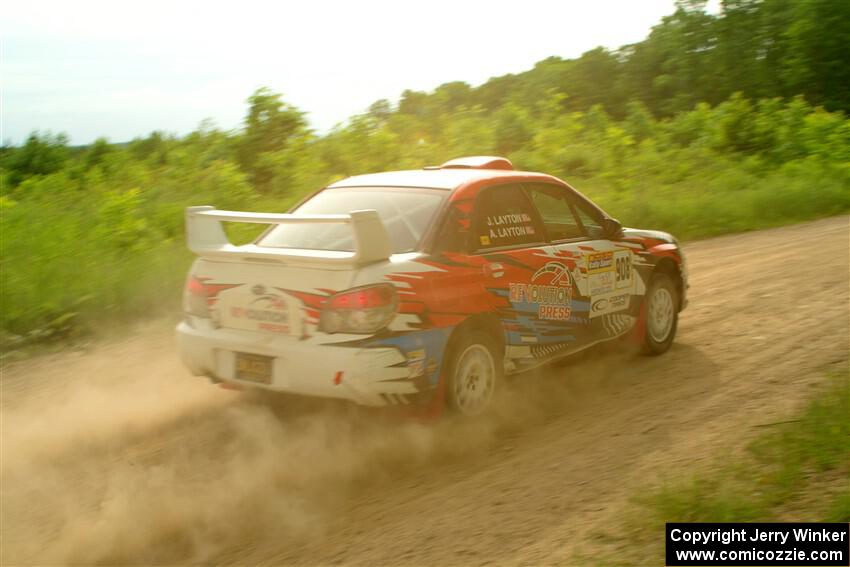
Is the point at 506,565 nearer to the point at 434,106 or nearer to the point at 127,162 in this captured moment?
the point at 127,162

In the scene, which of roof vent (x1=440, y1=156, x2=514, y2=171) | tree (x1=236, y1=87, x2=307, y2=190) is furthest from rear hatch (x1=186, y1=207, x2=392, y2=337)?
tree (x1=236, y1=87, x2=307, y2=190)

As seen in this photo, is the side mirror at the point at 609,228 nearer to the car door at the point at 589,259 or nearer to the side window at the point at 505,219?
the car door at the point at 589,259

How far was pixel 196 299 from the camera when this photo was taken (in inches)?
225

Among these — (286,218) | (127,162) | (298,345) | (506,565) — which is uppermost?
(127,162)

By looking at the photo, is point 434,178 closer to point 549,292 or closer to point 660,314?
point 549,292

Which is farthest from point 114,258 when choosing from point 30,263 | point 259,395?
point 259,395

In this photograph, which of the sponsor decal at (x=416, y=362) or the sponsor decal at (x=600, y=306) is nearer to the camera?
the sponsor decal at (x=416, y=362)

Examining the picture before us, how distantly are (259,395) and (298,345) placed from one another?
1116mm

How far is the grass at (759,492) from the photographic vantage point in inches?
155

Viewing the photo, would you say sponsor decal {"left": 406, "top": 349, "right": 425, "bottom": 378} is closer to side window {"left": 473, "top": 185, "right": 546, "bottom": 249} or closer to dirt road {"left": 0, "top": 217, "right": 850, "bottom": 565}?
dirt road {"left": 0, "top": 217, "right": 850, "bottom": 565}

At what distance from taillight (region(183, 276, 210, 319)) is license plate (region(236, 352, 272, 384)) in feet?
1.49

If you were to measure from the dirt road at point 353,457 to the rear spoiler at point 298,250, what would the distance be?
103 cm

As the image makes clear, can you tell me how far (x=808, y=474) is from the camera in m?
4.39

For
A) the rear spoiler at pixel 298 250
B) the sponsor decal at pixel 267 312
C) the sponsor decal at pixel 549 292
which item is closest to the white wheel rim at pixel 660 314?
the sponsor decal at pixel 549 292
